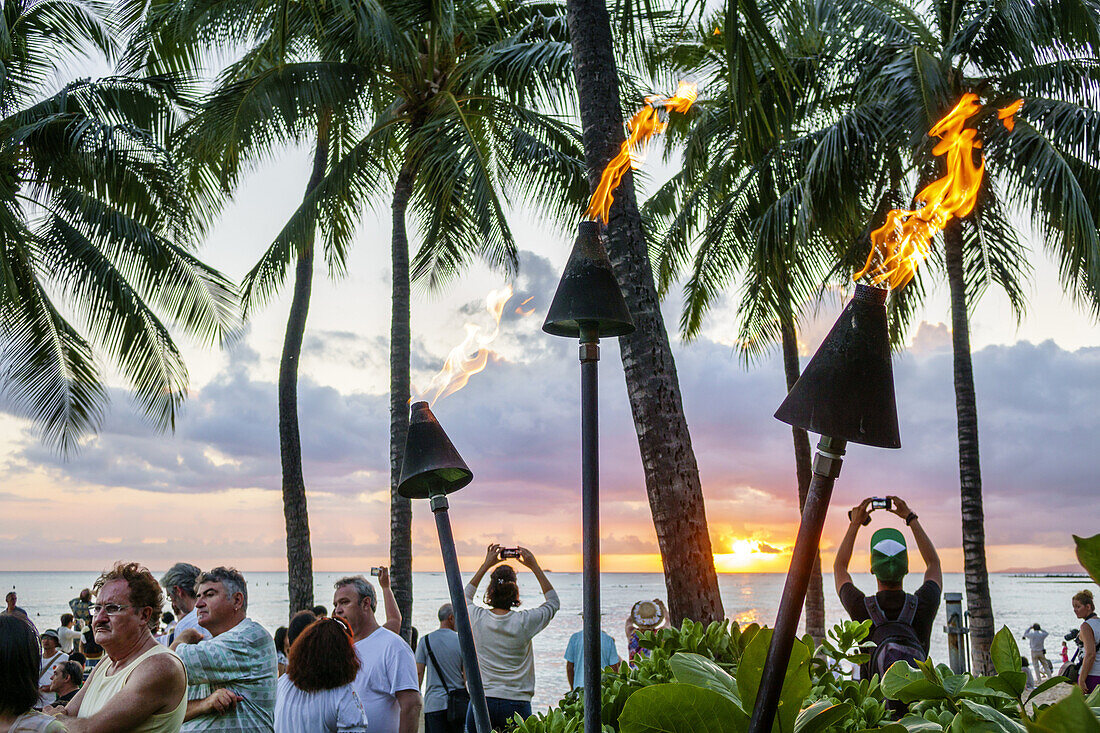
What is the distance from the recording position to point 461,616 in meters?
1.72

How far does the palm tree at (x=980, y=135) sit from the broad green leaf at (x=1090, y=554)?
1004cm

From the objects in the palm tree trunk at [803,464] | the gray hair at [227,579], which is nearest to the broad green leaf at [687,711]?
the gray hair at [227,579]

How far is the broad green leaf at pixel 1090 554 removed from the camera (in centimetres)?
83

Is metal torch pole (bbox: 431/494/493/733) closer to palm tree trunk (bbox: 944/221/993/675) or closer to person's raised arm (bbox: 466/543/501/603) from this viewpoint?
person's raised arm (bbox: 466/543/501/603)

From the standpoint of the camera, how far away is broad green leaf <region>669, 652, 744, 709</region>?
133 cm

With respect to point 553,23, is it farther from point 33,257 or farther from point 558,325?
point 558,325

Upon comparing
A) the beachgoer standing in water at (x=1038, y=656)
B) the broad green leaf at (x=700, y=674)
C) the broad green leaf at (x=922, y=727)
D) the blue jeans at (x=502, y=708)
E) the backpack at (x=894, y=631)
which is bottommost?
the beachgoer standing in water at (x=1038, y=656)

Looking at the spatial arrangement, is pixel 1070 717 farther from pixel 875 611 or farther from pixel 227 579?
pixel 227 579

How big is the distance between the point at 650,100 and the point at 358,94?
9.93 meters

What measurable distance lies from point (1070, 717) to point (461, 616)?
1130 mm

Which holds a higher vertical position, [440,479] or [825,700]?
[440,479]

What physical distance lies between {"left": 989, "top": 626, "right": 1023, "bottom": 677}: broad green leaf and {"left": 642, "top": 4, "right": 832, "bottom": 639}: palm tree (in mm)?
10049

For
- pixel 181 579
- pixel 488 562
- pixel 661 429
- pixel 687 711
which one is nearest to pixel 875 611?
pixel 661 429

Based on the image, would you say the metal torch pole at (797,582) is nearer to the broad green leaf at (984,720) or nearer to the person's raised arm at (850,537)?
the broad green leaf at (984,720)
